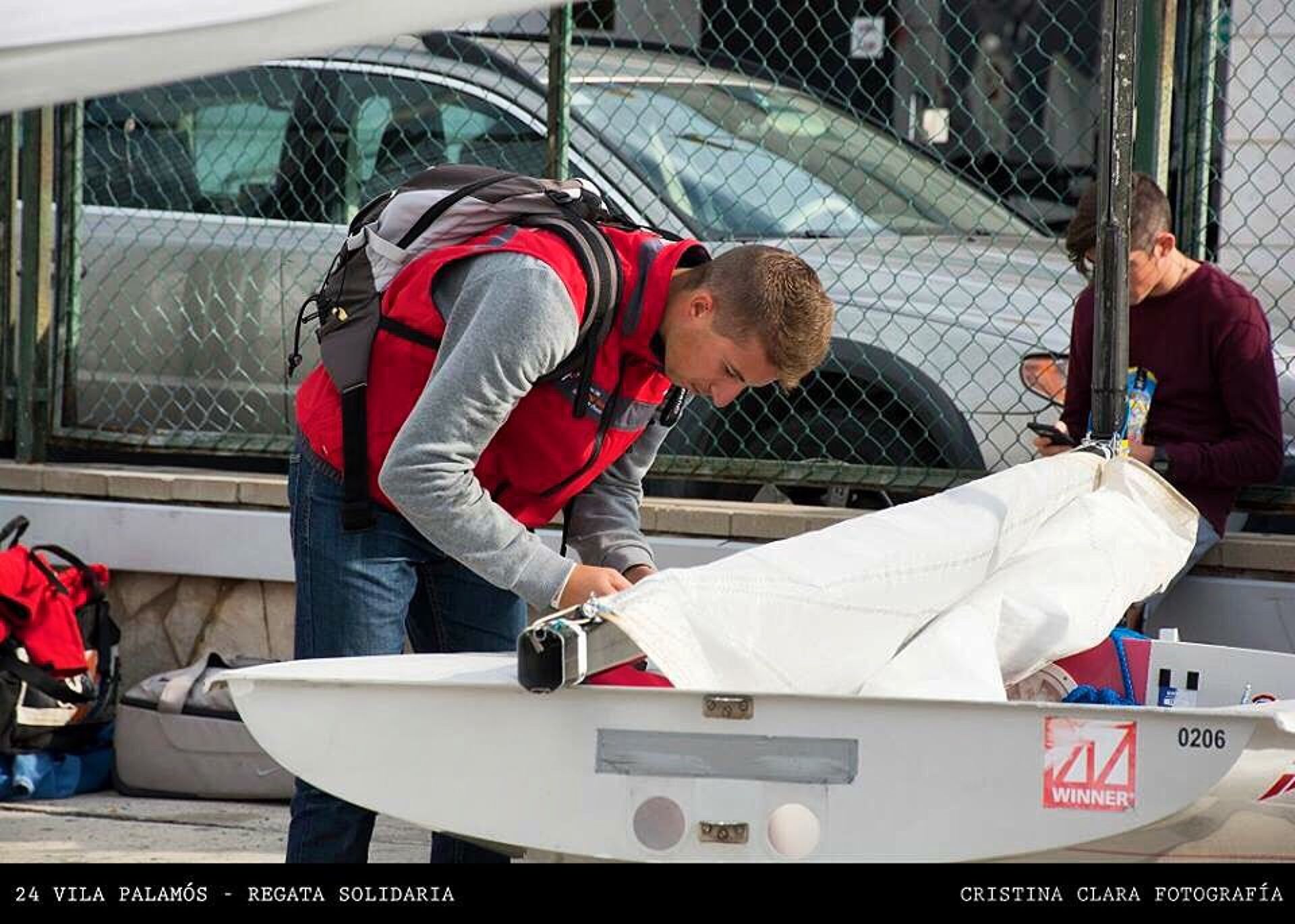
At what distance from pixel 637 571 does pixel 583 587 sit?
1.35 ft

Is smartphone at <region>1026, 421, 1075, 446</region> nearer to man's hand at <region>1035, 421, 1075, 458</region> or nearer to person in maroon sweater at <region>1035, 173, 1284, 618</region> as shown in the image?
man's hand at <region>1035, 421, 1075, 458</region>

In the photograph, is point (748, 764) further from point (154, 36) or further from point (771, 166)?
point (771, 166)

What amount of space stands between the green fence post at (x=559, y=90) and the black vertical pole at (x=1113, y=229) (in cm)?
219

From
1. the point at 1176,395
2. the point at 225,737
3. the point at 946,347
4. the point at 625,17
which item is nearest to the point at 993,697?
the point at 1176,395

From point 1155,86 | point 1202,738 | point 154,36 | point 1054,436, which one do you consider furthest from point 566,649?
point 1155,86

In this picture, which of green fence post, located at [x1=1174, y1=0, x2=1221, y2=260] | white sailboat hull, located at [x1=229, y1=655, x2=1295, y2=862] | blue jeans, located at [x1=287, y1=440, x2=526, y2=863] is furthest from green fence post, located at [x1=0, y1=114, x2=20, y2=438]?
white sailboat hull, located at [x1=229, y1=655, x2=1295, y2=862]

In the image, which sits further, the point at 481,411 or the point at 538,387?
the point at 538,387

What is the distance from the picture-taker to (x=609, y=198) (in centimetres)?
554

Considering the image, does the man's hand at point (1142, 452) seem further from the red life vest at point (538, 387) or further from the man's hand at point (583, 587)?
the man's hand at point (583, 587)

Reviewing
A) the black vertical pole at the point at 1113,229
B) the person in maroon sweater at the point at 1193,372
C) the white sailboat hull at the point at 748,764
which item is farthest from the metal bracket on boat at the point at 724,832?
the person in maroon sweater at the point at 1193,372

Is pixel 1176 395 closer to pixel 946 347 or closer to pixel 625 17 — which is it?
pixel 946 347

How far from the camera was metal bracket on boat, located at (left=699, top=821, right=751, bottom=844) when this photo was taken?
2803mm
